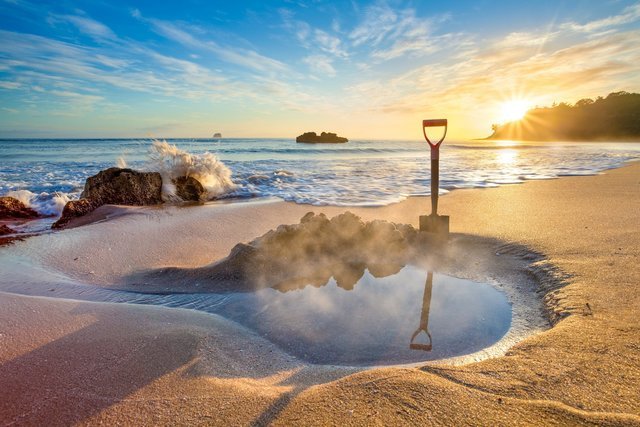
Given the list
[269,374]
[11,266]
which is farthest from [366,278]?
[11,266]

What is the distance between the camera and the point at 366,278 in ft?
10.1

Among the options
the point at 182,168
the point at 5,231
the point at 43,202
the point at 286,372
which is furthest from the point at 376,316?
the point at 43,202

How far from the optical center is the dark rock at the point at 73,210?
220 inches

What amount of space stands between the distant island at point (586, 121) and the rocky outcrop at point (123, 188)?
51390 mm

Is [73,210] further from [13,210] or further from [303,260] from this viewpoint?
[303,260]

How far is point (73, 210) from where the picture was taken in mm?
5906

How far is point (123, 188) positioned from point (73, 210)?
1522 millimetres

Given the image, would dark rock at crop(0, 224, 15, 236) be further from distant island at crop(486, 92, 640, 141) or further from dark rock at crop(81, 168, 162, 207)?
distant island at crop(486, 92, 640, 141)

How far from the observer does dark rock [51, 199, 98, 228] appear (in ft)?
18.4

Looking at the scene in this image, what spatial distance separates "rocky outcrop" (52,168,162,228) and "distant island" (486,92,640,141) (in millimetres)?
51390

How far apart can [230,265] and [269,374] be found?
1532 mm

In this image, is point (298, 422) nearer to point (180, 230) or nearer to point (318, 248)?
point (318, 248)

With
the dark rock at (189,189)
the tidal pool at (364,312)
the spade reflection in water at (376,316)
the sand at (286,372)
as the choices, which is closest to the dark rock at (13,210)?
the dark rock at (189,189)

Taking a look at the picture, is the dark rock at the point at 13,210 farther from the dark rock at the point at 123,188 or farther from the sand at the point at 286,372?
the sand at the point at 286,372
